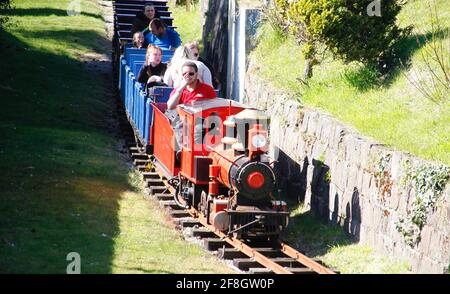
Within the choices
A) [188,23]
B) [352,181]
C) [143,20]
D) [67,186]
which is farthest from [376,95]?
[188,23]

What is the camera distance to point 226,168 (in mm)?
13305

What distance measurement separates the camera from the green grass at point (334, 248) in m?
12.1

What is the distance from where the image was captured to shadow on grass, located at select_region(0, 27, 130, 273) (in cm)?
1178

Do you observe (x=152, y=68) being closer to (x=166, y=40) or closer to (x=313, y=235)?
(x=166, y=40)

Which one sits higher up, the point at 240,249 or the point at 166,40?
the point at 166,40

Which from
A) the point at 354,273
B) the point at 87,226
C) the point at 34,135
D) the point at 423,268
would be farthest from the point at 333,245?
the point at 34,135

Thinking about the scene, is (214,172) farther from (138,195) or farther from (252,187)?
(138,195)

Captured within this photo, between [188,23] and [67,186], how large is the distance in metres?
18.0

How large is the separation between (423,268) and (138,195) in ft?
19.3

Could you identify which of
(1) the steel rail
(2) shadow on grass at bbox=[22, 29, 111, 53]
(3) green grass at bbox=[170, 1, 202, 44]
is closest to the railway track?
(1) the steel rail

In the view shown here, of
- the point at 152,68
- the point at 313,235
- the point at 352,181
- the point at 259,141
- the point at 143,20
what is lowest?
the point at 313,235

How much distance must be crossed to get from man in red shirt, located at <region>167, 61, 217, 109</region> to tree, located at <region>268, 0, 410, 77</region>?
240cm

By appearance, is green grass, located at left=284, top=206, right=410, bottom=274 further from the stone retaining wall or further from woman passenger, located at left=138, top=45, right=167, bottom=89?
woman passenger, located at left=138, top=45, right=167, bottom=89
